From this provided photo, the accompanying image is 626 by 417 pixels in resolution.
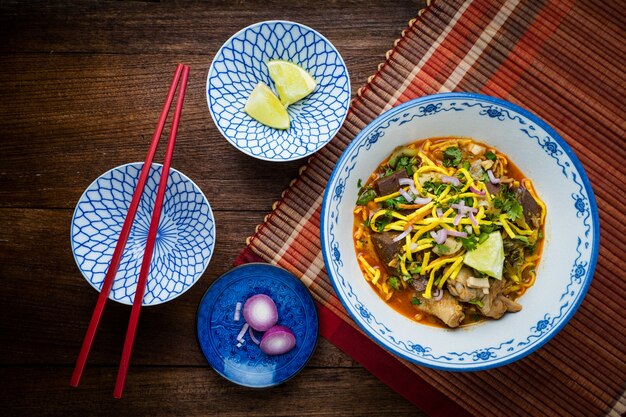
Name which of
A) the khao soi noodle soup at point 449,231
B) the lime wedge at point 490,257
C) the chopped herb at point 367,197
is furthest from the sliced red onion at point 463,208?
the chopped herb at point 367,197

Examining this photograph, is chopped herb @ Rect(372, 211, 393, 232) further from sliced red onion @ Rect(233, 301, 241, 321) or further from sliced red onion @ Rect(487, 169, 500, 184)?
sliced red onion @ Rect(233, 301, 241, 321)

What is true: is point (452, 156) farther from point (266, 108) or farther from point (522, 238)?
point (266, 108)

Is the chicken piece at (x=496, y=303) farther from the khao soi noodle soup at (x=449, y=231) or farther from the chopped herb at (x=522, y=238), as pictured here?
the chopped herb at (x=522, y=238)

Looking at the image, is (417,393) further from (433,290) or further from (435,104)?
(435,104)

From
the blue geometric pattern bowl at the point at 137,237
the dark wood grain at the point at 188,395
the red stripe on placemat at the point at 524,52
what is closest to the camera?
the blue geometric pattern bowl at the point at 137,237

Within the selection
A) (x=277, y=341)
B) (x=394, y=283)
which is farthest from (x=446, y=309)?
(x=277, y=341)
